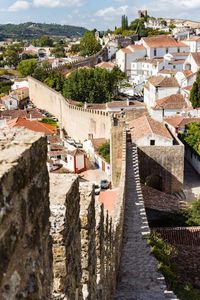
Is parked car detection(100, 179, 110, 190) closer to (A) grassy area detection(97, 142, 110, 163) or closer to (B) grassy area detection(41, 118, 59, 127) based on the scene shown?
(A) grassy area detection(97, 142, 110, 163)

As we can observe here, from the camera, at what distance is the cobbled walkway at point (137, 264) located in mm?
6734

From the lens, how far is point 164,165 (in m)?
17.0

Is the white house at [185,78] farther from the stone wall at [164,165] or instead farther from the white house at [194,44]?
the stone wall at [164,165]

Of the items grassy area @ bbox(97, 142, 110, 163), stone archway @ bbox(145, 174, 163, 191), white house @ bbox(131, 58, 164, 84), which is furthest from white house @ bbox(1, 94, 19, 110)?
stone archway @ bbox(145, 174, 163, 191)

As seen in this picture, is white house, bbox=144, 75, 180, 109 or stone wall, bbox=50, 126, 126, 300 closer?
stone wall, bbox=50, 126, 126, 300

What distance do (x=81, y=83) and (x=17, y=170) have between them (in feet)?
112

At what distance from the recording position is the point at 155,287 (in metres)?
7.05

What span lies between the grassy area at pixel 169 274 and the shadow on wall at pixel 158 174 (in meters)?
7.94

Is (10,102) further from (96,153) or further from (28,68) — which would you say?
(96,153)

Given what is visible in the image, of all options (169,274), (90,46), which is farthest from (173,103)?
(90,46)

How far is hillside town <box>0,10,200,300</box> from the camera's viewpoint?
187 cm

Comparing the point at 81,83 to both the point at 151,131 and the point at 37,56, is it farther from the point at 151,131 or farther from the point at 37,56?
the point at 37,56

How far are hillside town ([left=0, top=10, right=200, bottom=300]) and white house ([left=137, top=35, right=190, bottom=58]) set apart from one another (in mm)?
1026

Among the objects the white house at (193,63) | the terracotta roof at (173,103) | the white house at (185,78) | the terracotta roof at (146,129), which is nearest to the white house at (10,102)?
Result: the white house at (193,63)
